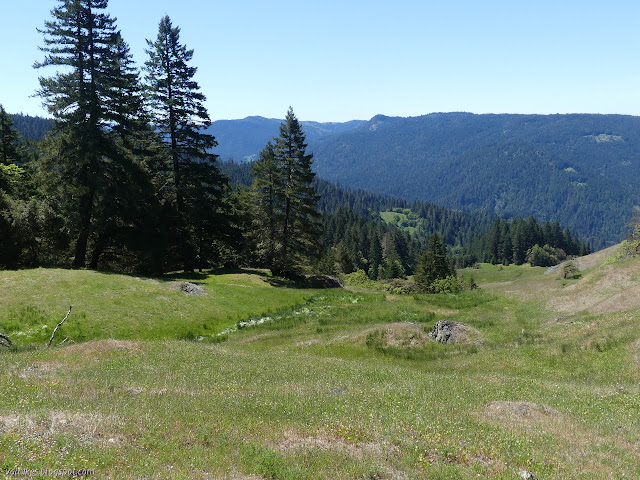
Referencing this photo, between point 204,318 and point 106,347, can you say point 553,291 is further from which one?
point 106,347

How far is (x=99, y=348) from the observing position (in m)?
19.9

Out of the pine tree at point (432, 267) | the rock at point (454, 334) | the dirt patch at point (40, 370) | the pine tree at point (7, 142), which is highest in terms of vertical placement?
the pine tree at point (7, 142)

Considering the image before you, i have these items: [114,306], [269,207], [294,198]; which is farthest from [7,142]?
[114,306]

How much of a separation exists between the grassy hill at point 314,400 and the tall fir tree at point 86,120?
30.1 ft

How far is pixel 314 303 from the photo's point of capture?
42.1 meters

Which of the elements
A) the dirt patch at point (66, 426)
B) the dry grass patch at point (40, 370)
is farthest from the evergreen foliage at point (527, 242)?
the dirt patch at point (66, 426)

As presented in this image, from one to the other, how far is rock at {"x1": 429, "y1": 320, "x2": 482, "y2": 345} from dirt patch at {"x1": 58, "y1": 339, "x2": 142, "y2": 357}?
18407 mm

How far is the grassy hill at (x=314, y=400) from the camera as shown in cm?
833

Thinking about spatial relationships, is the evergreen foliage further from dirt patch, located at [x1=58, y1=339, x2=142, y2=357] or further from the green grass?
dirt patch, located at [x1=58, y1=339, x2=142, y2=357]

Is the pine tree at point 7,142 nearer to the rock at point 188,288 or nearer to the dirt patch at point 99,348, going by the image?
the rock at point 188,288

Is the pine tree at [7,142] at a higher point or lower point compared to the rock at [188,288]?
higher

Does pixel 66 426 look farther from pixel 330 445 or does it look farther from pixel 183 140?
pixel 183 140

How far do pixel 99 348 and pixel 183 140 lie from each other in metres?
31.7

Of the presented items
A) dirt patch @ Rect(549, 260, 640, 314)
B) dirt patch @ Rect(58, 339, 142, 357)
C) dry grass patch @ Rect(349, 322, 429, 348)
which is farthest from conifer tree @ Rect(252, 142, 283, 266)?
dirt patch @ Rect(549, 260, 640, 314)
